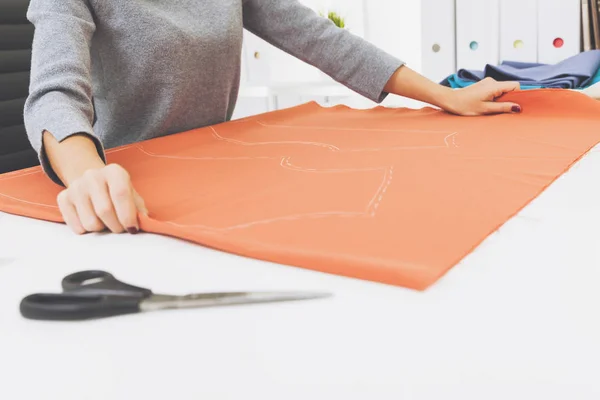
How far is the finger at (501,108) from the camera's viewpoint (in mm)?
945

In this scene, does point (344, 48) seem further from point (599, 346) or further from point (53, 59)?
point (599, 346)

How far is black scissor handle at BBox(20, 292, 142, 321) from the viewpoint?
1.14 feet

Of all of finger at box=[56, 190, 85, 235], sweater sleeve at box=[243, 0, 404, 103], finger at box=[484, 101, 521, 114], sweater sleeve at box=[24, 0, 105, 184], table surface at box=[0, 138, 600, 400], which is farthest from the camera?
sweater sleeve at box=[243, 0, 404, 103]

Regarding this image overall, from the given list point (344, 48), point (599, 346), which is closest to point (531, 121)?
→ point (344, 48)

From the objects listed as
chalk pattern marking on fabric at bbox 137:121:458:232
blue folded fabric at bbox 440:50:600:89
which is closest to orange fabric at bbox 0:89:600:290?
chalk pattern marking on fabric at bbox 137:121:458:232

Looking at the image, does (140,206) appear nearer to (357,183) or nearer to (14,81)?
(357,183)

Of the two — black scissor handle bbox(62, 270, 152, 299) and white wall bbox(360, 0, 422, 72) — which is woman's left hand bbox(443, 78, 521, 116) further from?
white wall bbox(360, 0, 422, 72)

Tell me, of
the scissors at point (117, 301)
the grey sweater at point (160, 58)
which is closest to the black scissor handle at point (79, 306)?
the scissors at point (117, 301)

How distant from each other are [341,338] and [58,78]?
545 mm

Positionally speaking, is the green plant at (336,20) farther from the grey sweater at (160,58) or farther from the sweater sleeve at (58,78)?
the sweater sleeve at (58,78)

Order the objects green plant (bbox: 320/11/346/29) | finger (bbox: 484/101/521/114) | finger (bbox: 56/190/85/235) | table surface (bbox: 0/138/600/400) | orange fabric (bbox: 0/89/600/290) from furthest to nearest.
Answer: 1. green plant (bbox: 320/11/346/29)
2. finger (bbox: 484/101/521/114)
3. finger (bbox: 56/190/85/235)
4. orange fabric (bbox: 0/89/600/290)
5. table surface (bbox: 0/138/600/400)

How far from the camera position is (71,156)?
0.62m

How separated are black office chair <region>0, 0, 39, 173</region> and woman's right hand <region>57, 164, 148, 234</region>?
77 cm

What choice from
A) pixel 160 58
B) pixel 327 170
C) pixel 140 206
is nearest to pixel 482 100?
pixel 327 170
